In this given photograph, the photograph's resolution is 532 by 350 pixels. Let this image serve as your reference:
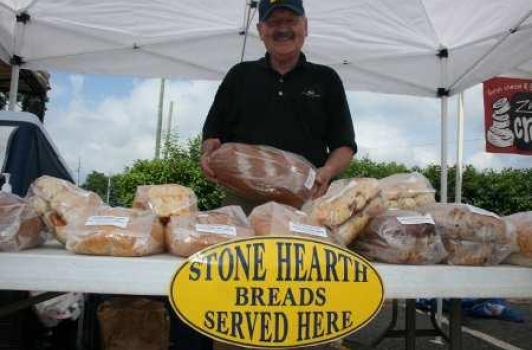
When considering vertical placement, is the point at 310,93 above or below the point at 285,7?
below

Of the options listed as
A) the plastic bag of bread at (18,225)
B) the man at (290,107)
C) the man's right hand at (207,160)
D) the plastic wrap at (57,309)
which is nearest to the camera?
the plastic bag of bread at (18,225)

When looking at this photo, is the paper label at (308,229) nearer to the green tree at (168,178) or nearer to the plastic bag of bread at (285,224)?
the plastic bag of bread at (285,224)

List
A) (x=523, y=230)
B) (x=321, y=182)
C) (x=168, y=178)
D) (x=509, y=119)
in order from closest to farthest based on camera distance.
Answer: (x=523, y=230) → (x=321, y=182) → (x=509, y=119) → (x=168, y=178)

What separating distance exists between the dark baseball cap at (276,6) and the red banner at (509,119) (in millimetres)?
3565

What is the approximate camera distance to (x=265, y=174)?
1313mm

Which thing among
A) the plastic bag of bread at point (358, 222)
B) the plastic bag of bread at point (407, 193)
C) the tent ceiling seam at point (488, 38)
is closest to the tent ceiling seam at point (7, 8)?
the plastic bag of bread at point (407, 193)

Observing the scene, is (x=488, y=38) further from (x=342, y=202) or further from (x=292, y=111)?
(x=342, y=202)

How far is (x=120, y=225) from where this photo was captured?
40.6 inches

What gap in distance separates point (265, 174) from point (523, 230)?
2.32 feet

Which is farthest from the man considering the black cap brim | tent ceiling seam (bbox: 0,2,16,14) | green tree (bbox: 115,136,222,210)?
green tree (bbox: 115,136,222,210)

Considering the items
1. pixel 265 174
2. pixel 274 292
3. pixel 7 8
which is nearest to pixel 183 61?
pixel 7 8

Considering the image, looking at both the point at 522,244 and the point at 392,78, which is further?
the point at 392,78

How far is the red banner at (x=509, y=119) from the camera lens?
4.68 metres

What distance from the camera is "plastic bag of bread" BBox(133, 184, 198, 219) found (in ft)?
3.95
